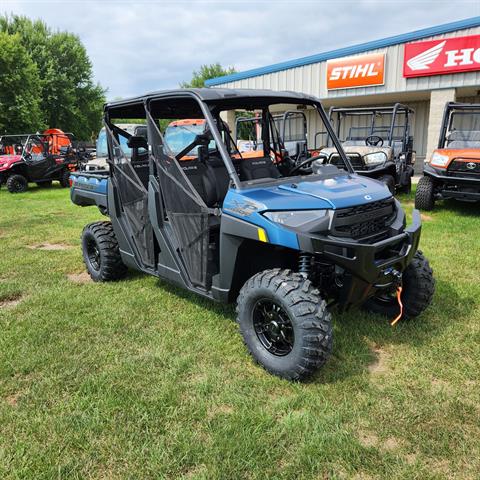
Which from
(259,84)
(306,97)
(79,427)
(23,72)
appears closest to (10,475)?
(79,427)

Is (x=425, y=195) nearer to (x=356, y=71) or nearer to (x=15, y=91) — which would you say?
(x=356, y=71)

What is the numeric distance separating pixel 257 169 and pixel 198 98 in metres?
0.83

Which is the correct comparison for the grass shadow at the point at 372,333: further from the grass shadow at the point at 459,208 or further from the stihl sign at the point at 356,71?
the stihl sign at the point at 356,71

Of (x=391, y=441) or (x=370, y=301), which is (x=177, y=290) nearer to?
(x=370, y=301)

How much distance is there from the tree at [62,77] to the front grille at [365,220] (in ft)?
113

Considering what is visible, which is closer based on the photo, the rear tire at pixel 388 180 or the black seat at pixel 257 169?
the black seat at pixel 257 169

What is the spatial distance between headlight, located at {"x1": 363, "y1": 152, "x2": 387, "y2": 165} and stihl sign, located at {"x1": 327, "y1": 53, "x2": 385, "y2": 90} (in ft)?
19.6

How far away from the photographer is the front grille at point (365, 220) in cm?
302

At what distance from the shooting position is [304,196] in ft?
10.3

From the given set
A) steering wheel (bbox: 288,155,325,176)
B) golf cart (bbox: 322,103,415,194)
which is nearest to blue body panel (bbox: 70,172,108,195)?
steering wheel (bbox: 288,155,325,176)

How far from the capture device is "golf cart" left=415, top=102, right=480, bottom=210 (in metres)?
7.78

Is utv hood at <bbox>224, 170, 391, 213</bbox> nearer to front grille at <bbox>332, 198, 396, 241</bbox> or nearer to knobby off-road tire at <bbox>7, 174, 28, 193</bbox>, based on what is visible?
front grille at <bbox>332, 198, 396, 241</bbox>

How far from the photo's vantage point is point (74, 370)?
10.6 feet

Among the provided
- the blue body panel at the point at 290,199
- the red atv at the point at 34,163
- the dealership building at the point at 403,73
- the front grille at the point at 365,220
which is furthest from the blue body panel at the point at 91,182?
the dealership building at the point at 403,73
